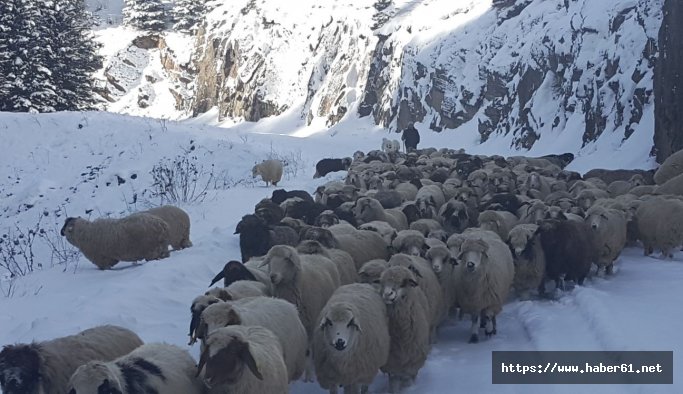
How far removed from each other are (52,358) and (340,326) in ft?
8.38

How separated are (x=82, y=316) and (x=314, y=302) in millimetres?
2857

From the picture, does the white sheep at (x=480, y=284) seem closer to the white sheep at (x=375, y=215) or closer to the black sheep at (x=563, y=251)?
the black sheep at (x=563, y=251)

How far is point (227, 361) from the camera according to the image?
4.88 meters

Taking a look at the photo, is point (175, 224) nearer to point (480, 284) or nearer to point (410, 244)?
point (410, 244)

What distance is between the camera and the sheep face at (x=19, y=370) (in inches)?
200

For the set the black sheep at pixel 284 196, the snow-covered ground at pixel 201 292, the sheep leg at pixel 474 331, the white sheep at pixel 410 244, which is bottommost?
the sheep leg at pixel 474 331

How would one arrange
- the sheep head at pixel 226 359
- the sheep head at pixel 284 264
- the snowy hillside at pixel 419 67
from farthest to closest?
1. the snowy hillside at pixel 419 67
2. the sheep head at pixel 284 264
3. the sheep head at pixel 226 359

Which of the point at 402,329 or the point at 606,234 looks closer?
the point at 402,329

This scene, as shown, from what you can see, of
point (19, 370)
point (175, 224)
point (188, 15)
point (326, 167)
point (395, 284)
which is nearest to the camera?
point (19, 370)

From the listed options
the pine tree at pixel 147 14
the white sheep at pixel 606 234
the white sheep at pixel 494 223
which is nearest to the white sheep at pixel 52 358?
the white sheep at pixel 494 223

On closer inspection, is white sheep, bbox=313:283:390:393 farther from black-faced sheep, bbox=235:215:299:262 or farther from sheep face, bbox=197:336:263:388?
black-faced sheep, bbox=235:215:299:262

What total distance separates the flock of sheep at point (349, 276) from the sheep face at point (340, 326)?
0.01m

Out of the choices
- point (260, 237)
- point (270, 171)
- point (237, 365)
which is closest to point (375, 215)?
point (260, 237)

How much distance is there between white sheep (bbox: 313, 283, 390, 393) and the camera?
6.17 metres
